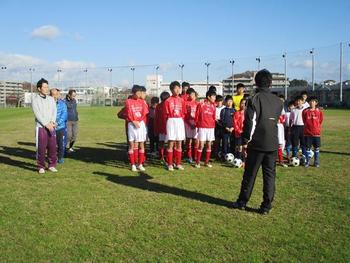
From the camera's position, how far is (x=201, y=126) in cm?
1012

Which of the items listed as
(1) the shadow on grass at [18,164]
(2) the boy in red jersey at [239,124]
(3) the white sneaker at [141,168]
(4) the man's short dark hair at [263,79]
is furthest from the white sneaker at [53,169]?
(4) the man's short dark hair at [263,79]

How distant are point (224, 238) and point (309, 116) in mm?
6512

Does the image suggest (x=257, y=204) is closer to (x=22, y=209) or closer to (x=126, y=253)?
(x=126, y=253)

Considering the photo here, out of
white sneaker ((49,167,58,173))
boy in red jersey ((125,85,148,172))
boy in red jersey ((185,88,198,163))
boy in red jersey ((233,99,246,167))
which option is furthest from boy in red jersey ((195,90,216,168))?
white sneaker ((49,167,58,173))

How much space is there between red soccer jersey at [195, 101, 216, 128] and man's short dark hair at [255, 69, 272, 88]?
12.5 ft

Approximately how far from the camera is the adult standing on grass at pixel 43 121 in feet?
30.5

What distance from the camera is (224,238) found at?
507 centimetres

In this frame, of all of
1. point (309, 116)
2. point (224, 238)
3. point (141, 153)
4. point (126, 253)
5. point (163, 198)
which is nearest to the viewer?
point (126, 253)

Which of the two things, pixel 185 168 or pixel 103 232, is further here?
pixel 185 168

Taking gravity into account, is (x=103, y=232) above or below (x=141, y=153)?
below

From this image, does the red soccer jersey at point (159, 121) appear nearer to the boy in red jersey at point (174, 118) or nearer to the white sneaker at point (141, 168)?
the boy in red jersey at point (174, 118)

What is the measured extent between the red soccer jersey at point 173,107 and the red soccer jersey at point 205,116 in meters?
0.62

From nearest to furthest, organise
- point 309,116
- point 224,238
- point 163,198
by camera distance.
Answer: point 224,238 < point 163,198 < point 309,116

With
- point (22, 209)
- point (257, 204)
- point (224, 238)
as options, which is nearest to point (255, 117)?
point (257, 204)
